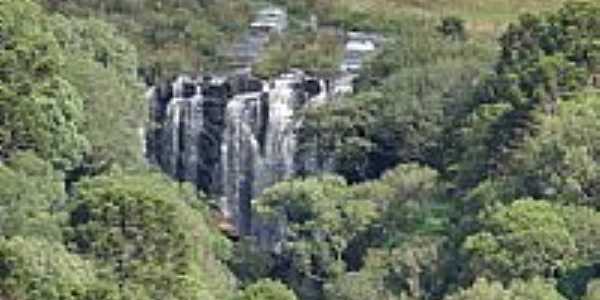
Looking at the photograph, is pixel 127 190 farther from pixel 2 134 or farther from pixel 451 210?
pixel 451 210

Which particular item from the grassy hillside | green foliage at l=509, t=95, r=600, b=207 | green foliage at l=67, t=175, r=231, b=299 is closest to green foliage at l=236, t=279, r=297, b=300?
green foliage at l=67, t=175, r=231, b=299

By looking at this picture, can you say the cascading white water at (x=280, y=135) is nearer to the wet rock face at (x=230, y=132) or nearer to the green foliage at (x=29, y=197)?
the wet rock face at (x=230, y=132)

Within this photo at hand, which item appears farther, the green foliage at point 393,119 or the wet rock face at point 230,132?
the wet rock face at point 230,132

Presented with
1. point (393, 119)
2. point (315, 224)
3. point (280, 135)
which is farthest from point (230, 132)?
point (315, 224)

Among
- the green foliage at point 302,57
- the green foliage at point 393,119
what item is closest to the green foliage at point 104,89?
the green foliage at point 393,119

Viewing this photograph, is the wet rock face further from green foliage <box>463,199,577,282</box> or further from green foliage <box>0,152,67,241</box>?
green foliage <box>463,199,577,282</box>

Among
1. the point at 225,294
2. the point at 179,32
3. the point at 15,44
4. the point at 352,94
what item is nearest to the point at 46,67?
the point at 15,44

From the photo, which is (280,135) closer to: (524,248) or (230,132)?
(230,132)
